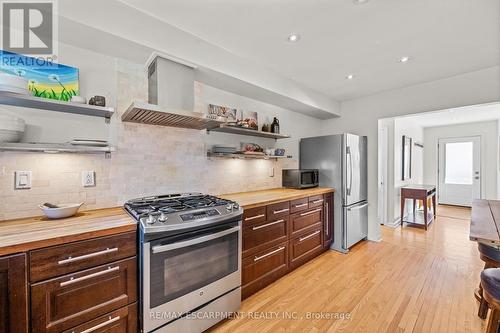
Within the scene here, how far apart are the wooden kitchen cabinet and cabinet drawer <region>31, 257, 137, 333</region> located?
1.00m

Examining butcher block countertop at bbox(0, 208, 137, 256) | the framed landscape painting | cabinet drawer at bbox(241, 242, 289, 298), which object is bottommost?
cabinet drawer at bbox(241, 242, 289, 298)

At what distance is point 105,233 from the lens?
4.35 feet

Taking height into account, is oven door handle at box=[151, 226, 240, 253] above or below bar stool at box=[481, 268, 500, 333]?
above

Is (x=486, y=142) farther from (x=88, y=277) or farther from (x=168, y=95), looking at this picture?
(x=88, y=277)

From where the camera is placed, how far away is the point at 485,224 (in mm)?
1869

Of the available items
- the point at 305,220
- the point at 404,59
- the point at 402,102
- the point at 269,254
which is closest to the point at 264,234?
the point at 269,254

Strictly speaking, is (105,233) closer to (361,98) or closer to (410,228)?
(361,98)

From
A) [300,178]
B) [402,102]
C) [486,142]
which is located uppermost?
[402,102]

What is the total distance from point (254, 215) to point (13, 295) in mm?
1621

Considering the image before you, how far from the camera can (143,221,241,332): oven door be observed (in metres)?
1.46

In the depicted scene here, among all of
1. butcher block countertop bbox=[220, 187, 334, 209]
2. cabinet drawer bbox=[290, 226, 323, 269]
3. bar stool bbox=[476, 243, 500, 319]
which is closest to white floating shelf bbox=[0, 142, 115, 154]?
butcher block countertop bbox=[220, 187, 334, 209]

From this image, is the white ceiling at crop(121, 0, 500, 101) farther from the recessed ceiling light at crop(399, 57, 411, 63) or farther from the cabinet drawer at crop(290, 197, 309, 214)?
the cabinet drawer at crop(290, 197, 309, 214)

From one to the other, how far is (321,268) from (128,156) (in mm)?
2530

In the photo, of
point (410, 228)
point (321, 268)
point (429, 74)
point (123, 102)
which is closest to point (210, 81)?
point (123, 102)
